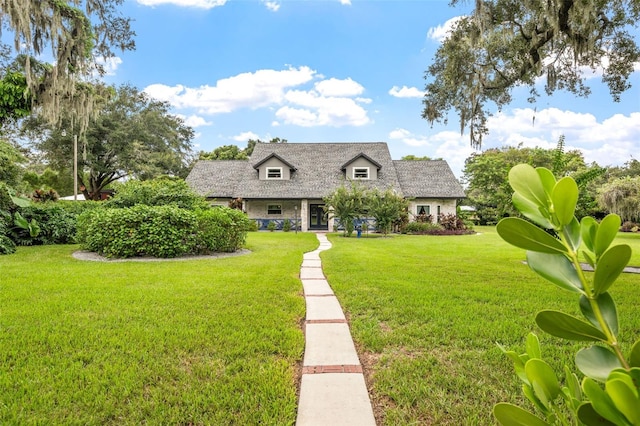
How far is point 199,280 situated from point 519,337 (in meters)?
5.21

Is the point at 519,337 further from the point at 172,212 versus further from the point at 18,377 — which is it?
the point at 172,212

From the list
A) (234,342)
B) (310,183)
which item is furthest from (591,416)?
(310,183)

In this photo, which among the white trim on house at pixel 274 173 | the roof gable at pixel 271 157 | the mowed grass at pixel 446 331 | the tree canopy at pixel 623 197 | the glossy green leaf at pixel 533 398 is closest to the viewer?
the glossy green leaf at pixel 533 398

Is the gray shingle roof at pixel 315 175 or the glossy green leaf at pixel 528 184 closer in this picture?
the glossy green leaf at pixel 528 184

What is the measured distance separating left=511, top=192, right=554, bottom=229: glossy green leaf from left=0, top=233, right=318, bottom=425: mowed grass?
2.31 meters

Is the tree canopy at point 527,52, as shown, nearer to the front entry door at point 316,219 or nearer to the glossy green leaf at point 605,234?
the glossy green leaf at point 605,234

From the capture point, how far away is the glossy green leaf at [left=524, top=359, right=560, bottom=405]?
0.61 metres

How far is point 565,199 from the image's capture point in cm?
59

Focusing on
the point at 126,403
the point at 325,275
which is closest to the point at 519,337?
the point at 126,403

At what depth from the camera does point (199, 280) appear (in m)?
6.59

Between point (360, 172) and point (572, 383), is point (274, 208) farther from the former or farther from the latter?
point (572, 383)

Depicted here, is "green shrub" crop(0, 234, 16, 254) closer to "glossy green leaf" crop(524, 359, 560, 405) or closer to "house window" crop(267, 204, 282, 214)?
"glossy green leaf" crop(524, 359, 560, 405)

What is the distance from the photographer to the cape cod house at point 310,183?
2297 centimetres

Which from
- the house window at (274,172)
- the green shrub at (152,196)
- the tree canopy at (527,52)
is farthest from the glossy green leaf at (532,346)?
the house window at (274,172)
